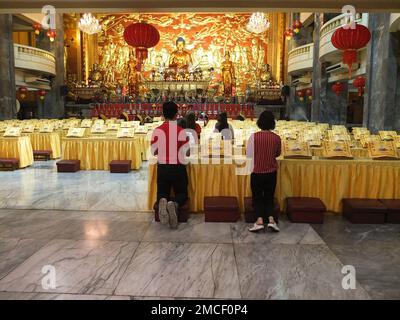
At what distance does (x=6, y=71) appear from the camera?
622 inches

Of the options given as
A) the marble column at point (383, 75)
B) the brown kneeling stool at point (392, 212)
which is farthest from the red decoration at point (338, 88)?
the brown kneeling stool at point (392, 212)

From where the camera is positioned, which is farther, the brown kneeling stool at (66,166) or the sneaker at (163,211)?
the brown kneeling stool at (66,166)

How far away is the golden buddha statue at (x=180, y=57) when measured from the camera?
80.1ft

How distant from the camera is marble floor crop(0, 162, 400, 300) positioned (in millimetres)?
2729

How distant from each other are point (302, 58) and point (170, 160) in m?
15.9

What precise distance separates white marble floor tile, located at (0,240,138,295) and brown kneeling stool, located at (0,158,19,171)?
4.85 metres

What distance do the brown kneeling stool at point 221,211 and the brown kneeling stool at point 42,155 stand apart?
6302 mm

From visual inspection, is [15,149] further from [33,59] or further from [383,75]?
[33,59]

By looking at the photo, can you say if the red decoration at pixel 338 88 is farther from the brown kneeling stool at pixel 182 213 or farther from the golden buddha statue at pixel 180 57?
the brown kneeling stool at pixel 182 213

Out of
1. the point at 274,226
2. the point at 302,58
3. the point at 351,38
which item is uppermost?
the point at 302,58

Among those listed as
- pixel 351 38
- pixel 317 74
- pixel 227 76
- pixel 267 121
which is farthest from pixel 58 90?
pixel 267 121


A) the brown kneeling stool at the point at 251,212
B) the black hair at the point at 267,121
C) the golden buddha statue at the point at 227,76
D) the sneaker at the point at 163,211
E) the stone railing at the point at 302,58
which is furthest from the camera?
the golden buddha statue at the point at 227,76

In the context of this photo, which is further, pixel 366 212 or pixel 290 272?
pixel 366 212
